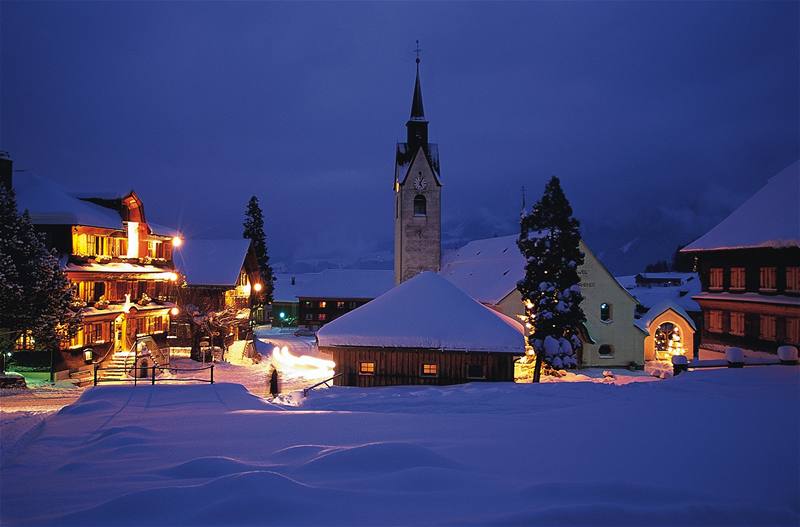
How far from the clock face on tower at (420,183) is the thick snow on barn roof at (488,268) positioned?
856 cm

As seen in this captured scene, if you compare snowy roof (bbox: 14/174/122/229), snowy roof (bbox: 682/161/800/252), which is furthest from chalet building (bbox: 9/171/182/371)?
snowy roof (bbox: 682/161/800/252)

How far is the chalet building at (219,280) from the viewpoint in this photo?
139 feet

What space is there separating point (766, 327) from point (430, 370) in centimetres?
1806

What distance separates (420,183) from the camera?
178ft

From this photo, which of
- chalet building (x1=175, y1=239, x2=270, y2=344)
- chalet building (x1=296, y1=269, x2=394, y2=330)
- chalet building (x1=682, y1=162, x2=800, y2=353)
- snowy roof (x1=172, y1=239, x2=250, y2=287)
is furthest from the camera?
chalet building (x1=296, y1=269, x2=394, y2=330)

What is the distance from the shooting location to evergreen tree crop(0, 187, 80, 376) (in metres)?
23.1

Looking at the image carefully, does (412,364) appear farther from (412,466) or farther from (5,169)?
(5,169)

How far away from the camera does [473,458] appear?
9.30 meters

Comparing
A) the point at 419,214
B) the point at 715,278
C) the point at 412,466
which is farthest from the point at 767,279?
the point at 419,214

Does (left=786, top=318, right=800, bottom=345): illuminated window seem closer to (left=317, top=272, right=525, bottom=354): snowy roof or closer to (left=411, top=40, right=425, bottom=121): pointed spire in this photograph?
(left=317, top=272, right=525, bottom=354): snowy roof

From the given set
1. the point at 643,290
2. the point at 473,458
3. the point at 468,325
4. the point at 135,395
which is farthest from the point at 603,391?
the point at 643,290

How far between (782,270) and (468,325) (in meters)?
16.2

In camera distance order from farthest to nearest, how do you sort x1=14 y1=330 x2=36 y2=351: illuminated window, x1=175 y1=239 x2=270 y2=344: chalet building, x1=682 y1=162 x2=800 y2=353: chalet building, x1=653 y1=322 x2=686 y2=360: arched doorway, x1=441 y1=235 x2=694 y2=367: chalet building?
x1=175 y1=239 x2=270 y2=344: chalet building, x1=653 y1=322 x2=686 y2=360: arched doorway, x1=441 y1=235 x2=694 y2=367: chalet building, x1=14 y1=330 x2=36 y2=351: illuminated window, x1=682 y1=162 x2=800 y2=353: chalet building

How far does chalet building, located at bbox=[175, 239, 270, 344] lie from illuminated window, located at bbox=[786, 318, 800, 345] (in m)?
36.1
